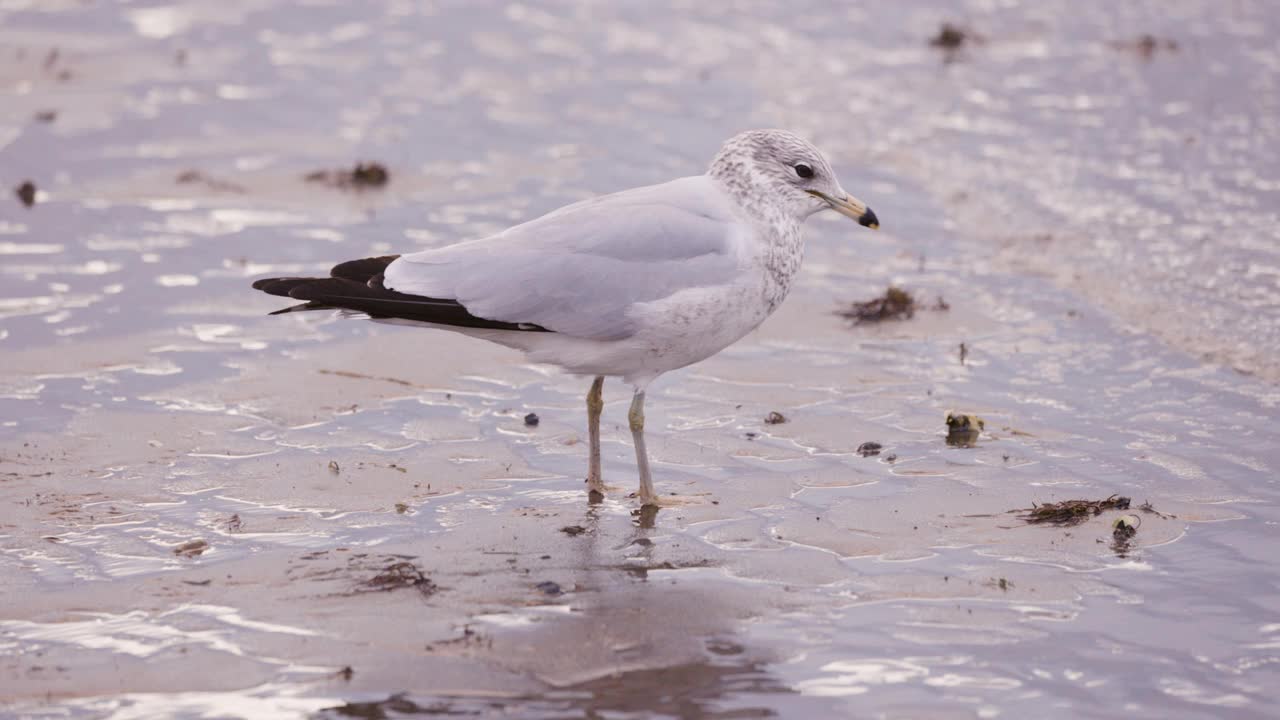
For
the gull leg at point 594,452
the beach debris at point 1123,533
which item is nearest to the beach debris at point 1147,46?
the beach debris at point 1123,533

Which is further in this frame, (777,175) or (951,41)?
(951,41)

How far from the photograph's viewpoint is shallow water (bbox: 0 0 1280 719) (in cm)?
568

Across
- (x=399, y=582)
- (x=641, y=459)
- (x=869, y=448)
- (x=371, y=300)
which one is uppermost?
(x=371, y=300)

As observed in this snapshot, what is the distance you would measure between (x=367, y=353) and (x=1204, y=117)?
772cm

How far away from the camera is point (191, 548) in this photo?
256 inches

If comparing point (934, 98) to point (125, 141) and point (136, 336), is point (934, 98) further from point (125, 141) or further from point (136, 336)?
point (136, 336)

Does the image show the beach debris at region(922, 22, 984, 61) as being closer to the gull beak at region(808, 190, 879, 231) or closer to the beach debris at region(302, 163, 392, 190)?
the beach debris at region(302, 163, 392, 190)

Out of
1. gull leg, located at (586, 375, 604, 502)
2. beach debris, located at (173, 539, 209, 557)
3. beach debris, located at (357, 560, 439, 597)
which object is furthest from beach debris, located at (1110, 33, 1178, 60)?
beach debris, located at (173, 539, 209, 557)

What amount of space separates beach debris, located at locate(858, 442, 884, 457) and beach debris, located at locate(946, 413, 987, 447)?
1.18 ft

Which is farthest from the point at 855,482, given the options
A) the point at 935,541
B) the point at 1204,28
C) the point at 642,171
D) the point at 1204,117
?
the point at 1204,28

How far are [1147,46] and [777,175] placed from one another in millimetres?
9180

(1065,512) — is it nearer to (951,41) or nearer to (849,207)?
(849,207)

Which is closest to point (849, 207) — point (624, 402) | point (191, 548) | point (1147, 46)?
point (624, 402)

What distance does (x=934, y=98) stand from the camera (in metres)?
14.1
